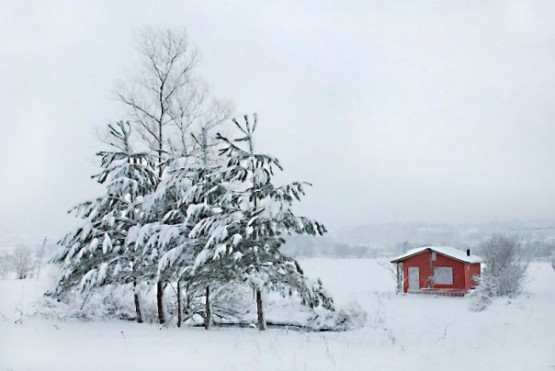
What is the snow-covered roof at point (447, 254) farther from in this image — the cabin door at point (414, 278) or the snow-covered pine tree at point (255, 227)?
the snow-covered pine tree at point (255, 227)

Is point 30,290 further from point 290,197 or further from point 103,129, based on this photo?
point 290,197

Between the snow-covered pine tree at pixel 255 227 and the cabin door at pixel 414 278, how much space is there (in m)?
19.1

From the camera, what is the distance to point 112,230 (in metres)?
15.0

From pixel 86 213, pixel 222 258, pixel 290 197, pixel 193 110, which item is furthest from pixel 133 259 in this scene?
pixel 193 110

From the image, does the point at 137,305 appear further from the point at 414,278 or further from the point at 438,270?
the point at 438,270

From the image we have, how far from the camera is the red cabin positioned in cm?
3036

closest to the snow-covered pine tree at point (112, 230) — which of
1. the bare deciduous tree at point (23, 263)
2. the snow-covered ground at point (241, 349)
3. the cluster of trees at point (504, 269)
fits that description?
the snow-covered ground at point (241, 349)

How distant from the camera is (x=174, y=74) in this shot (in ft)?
60.8

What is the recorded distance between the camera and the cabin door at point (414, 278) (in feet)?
105

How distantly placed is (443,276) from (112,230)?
22.6 meters

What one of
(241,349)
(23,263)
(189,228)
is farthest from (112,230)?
(23,263)

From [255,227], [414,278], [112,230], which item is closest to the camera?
[255,227]

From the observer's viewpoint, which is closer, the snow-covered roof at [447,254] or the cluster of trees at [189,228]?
the cluster of trees at [189,228]

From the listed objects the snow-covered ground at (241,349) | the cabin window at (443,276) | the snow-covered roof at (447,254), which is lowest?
the snow-covered ground at (241,349)
